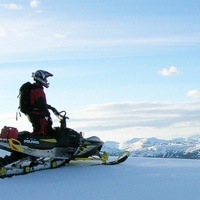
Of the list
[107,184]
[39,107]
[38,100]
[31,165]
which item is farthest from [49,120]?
[107,184]

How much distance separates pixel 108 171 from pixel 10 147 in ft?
7.70

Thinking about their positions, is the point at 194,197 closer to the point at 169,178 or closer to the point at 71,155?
the point at 169,178

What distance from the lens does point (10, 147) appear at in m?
9.49

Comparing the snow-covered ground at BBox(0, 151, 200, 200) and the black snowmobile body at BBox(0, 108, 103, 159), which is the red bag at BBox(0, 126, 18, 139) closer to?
the black snowmobile body at BBox(0, 108, 103, 159)

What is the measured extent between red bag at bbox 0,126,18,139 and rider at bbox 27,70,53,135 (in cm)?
68

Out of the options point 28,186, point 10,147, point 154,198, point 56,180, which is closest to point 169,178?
point 154,198

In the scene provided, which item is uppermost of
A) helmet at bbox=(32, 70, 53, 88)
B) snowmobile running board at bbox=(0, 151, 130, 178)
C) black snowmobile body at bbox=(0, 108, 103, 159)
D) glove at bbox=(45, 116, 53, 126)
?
helmet at bbox=(32, 70, 53, 88)

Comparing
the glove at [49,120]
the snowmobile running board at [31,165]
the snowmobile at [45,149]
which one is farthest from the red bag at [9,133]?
the glove at [49,120]

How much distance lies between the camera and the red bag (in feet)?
31.5

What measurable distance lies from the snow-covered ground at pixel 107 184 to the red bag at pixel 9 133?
103 centimetres

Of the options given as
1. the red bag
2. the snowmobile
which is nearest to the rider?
the snowmobile

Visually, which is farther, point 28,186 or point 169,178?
point 169,178

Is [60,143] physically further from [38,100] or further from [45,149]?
[38,100]

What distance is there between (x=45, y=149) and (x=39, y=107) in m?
1.10
